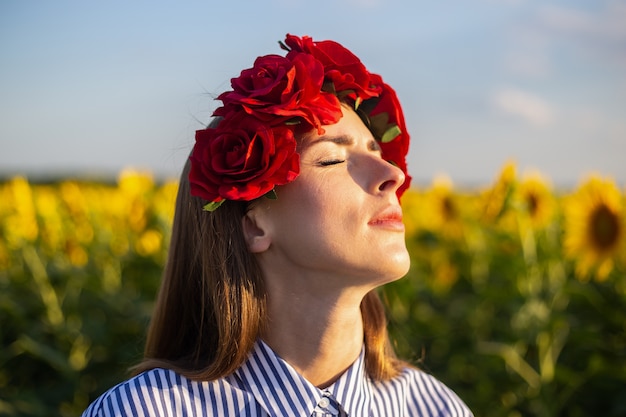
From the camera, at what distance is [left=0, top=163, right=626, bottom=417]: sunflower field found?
3.91 meters

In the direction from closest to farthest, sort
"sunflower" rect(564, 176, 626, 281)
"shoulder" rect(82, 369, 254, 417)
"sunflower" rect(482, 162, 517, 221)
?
"shoulder" rect(82, 369, 254, 417)
"sunflower" rect(482, 162, 517, 221)
"sunflower" rect(564, 176, 626, 281)

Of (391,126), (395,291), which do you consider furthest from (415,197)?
(391,126)

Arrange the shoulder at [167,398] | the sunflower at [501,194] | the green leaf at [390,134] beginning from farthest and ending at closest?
the sunflower at [501,194], the green leaf at [390,134], the shoulder at [167,398]

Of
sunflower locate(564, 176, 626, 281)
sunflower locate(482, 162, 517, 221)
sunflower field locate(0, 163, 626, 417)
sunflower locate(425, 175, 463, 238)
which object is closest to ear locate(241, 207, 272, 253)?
sunflower field locate(0, 163, 626, 417)

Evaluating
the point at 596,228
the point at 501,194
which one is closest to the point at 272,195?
the point at 501,194

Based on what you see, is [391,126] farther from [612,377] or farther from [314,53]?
[612,377]

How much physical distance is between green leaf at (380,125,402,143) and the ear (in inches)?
18.9

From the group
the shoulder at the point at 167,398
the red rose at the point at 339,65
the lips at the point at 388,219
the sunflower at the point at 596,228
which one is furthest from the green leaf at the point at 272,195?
the sunflower at the point at 596,228

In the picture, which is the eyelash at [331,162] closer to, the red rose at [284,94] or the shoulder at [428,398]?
the red rose at [284,94]

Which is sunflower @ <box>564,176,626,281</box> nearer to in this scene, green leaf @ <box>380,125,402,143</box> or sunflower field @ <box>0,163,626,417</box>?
sunflower field @ <box>0,163,626,417</box>

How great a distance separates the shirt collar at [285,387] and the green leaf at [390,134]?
70 cm

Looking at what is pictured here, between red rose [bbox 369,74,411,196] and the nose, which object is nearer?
the nose

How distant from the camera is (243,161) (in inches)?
81.0

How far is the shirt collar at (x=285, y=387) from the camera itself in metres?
2.06
